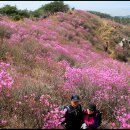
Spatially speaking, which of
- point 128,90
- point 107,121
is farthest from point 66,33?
point 107,121

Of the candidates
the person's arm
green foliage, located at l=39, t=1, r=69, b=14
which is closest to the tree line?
green foliage, located at l=39, t=1, r=69, b=14

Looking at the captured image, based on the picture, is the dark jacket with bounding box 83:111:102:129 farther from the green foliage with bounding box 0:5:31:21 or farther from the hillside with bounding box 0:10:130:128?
the green foliage with bounding box 0:5:31:21

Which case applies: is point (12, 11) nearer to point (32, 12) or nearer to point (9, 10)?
point (9, 10)

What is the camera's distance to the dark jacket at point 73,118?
798 centimetres

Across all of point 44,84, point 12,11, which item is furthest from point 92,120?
point 12,11

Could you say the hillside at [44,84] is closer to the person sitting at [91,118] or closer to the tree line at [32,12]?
the person sitting at [91,118]

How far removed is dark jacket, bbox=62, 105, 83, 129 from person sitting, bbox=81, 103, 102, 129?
13 cm

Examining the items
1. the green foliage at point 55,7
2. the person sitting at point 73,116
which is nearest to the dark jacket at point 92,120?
the person sitting at point 73,116

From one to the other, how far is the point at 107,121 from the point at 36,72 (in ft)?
13.5

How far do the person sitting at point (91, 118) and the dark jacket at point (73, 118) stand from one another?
→ 0.43 feet

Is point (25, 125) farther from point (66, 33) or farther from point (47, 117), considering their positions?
point (66, 33)

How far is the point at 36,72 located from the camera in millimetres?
12609

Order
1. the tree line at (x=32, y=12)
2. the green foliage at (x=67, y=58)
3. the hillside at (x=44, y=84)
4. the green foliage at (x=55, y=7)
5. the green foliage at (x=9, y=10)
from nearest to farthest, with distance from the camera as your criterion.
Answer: the hillside at (x=44, y=84)
the green foliage at (x=67, y=58)
the tree line at (x=32, y=12)
the green foliage at (x=9, y=10)
the green foliage at (x=55, y=7)

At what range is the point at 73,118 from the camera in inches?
317
